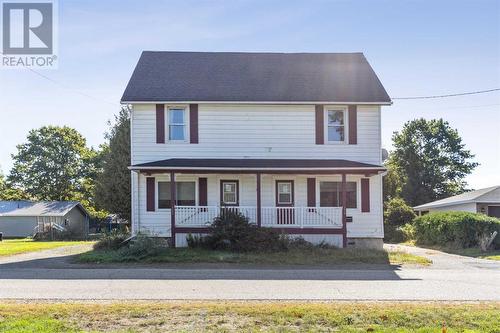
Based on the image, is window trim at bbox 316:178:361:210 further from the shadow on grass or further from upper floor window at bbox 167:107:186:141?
upper floor window at bbox 167:107:186:141

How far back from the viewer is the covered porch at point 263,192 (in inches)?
793

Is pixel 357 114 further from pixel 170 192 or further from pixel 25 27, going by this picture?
pixel 25 27

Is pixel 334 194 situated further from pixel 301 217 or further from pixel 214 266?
pixel 214 266

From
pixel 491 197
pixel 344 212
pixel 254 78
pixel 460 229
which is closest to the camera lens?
pixel 344 212

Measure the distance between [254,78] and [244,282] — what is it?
44.0 feet

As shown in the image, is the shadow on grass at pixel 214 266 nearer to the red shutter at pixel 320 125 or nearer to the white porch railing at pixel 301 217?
the white porch railing at pixel 301 217

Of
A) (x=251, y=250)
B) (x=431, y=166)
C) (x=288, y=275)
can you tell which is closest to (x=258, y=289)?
(x=288, y=275)

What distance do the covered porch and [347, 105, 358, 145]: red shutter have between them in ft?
4.21

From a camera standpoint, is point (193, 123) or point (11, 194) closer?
point (193, 123)

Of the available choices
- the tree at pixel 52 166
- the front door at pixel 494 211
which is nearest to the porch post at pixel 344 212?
the front door at pixel 494 211

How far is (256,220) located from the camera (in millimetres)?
20672

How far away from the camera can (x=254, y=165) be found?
20.3 metres

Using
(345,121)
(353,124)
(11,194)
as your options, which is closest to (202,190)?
(345,121)

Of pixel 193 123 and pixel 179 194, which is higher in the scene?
pixel 193 123
